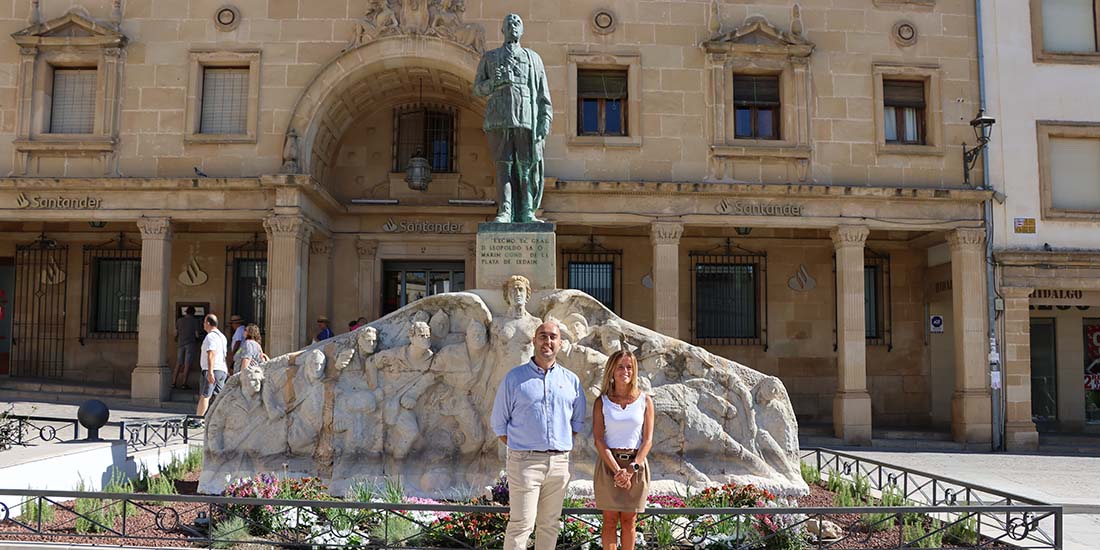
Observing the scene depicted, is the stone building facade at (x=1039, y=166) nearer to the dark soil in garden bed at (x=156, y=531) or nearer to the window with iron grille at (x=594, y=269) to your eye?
the window with iron grille at (x=594, y=269)

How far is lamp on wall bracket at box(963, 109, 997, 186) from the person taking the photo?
54.9ft

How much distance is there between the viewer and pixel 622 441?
5.20 meters

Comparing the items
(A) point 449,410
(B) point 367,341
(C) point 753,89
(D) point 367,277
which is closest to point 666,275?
(C) point 753,89

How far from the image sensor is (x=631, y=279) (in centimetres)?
1912

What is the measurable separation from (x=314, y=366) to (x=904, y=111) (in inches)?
574

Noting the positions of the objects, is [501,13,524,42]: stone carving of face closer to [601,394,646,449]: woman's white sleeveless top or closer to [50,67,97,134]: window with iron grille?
[601,394,646,449]: woman's white sleeveless top

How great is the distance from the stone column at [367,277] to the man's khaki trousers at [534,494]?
14174mm

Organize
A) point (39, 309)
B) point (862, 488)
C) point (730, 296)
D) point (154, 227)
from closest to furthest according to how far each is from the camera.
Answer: point (862, 488) → point (154, 227) → point (39, 309) → point (730, 296)

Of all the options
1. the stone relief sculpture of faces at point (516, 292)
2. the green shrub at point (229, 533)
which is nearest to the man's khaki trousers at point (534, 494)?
the green shrub at point (229, 533)

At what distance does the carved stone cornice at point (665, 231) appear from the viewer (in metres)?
16.6

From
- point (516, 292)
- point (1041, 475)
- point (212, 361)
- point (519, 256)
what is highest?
point (519, 256)

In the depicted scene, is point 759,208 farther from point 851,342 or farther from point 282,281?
point 282,281

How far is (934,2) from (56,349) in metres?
20.8

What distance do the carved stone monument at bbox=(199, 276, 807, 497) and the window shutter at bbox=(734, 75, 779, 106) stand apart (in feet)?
34.5
